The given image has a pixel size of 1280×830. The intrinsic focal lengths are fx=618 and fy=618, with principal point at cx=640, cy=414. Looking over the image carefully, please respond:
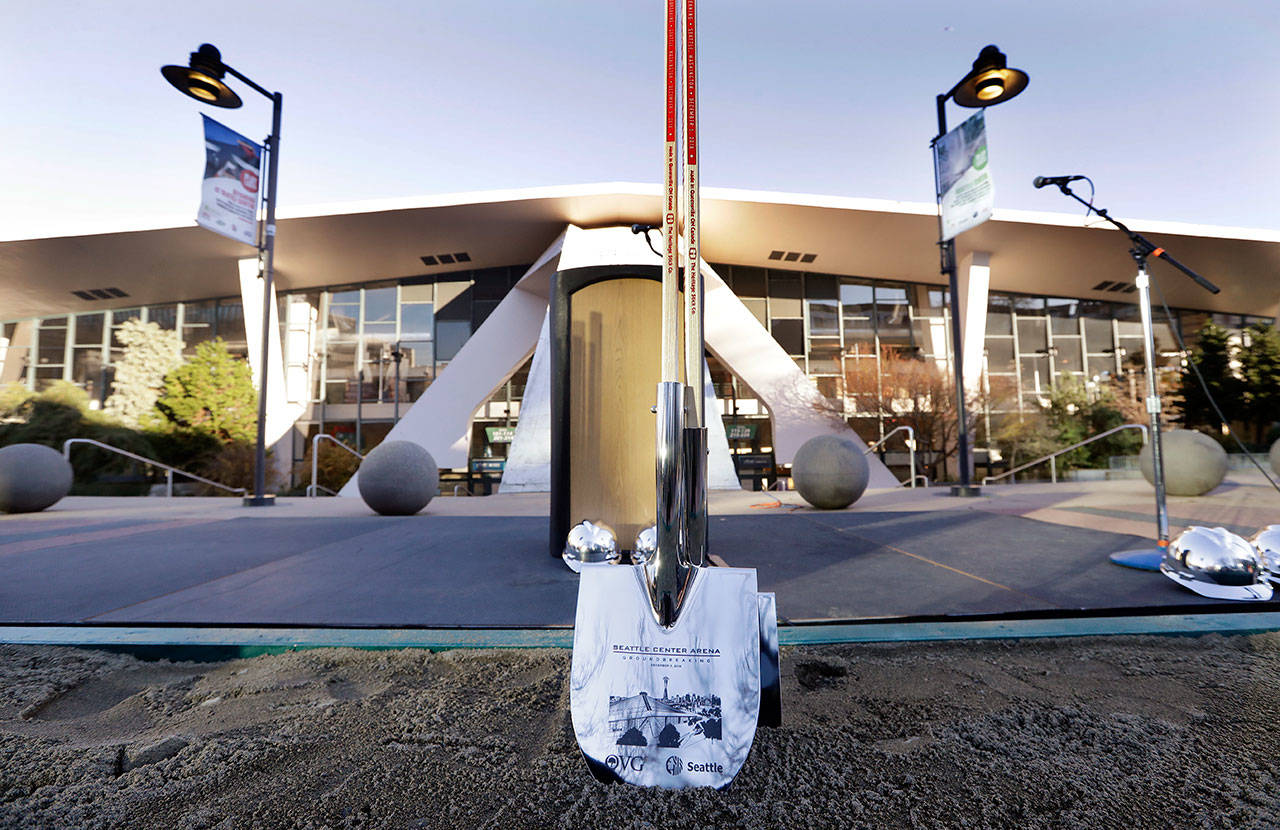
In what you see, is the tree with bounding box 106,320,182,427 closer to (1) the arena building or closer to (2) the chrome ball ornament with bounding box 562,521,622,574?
(1) the arena building

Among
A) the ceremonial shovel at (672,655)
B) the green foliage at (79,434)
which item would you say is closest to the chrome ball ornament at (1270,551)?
the ceremonial shovel at (672,655)

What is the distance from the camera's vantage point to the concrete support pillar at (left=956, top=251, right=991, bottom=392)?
73.2 feet

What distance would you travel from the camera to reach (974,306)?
883 inches

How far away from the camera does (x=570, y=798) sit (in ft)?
4.99

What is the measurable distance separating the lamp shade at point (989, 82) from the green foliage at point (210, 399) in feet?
77.4

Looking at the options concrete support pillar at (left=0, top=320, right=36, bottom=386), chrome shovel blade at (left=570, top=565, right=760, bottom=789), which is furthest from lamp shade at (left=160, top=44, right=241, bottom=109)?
concrete support pillar at (left=0, top=320, right=36, bottom=386)

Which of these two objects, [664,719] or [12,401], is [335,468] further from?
[664,719]

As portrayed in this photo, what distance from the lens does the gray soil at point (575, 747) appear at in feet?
4.79

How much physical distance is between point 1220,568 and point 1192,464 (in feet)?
26.4

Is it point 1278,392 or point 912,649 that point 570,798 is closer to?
point 912,649

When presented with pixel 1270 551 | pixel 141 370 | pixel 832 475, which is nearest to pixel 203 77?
pixel 832 475

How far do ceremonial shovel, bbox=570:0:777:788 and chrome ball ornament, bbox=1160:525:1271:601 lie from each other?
3.12m

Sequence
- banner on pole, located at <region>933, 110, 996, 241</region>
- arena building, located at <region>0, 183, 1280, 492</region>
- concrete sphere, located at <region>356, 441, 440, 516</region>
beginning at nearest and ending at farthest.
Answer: concrete sphere, located at <region>356, 441, 440, 516</region> < banner on pole, located at <region>933, 110, 996, 241</region> < arena building, located at <region>0, 183, 1280, 492</region>

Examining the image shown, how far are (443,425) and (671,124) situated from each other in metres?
19.7
